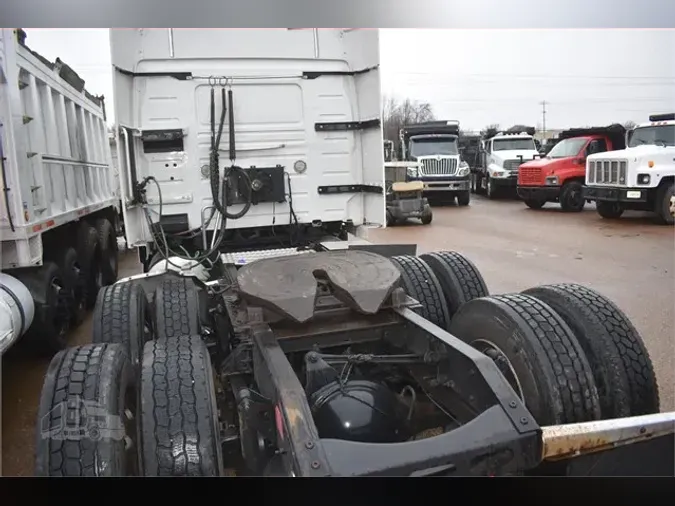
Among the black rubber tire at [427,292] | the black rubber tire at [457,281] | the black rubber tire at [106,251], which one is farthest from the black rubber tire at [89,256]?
the black rubber tire at [457,281]

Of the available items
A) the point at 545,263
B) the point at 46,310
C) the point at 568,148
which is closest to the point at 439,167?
the point at 568,148

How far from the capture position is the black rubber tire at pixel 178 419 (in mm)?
2248

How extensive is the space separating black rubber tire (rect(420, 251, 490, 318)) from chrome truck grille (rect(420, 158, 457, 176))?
13.7 m

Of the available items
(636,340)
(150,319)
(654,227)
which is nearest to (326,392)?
(636,340)

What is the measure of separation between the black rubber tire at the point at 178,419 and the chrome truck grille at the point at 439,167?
1570 centimetres

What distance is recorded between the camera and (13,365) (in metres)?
5.02

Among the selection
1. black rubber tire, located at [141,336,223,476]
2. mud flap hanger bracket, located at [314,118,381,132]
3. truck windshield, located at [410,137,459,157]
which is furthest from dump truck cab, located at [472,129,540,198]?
black rubber tire, located at [141,336,223,476]

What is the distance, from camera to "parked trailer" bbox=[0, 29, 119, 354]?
410 centimetres

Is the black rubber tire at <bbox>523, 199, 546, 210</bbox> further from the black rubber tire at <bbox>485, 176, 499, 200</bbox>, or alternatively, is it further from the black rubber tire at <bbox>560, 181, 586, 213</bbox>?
the black rubber tire at <bbox>485, 176, 499, 200</bbox>

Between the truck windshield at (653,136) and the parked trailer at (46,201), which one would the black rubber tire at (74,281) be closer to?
the parked trailer at (46,201)

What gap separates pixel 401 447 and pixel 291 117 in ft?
12.7

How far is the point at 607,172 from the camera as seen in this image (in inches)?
502
